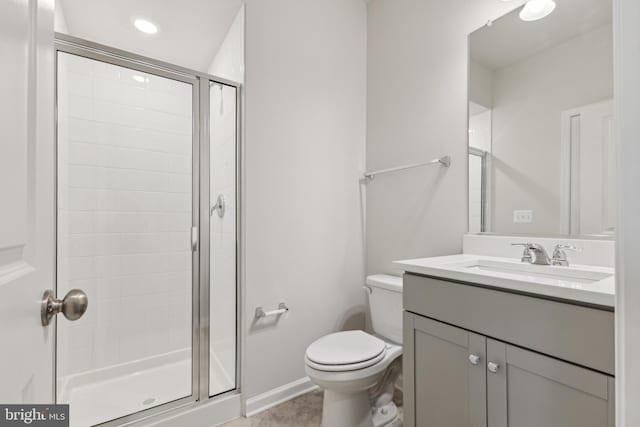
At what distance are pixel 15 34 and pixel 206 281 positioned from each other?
1.41 m

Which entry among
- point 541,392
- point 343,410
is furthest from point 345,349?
point 541,392

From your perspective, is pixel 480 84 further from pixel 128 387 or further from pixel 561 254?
pixel 128 387

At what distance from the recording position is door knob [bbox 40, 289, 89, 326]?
0.54 meters

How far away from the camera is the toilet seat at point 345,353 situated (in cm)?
136

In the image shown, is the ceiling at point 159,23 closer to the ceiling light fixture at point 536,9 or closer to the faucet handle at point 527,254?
the ceiling light fixture at point 536,9

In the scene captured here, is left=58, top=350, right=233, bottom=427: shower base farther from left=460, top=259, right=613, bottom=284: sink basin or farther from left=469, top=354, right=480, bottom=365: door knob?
left=460, top=259, right=613, bottom=284: sink basin

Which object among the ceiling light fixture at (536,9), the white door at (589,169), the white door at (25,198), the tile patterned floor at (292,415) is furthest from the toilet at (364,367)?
the ceiling light fixture at (536,9)

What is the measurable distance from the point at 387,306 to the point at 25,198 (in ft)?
5.31

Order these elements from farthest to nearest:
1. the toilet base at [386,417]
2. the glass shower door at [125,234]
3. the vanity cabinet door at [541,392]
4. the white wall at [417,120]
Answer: the glass shower door at [125,234] < the white wall at [417,120] < the toilet base at [386,417] < the vanity cabinet door at [541,392]

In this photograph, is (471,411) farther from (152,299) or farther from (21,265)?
(152,299)

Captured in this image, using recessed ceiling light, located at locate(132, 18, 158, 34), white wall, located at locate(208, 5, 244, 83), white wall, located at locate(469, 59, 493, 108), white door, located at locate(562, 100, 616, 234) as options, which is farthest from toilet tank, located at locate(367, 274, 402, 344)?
recessed ceiling light, located at locate(132, 18, 158, 34)

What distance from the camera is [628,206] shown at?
382mm

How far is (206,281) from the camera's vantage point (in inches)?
66.1

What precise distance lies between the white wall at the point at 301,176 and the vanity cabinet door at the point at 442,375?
2.57ft
